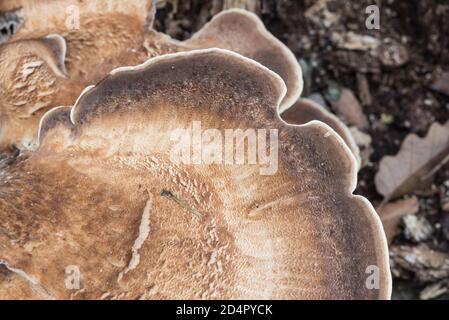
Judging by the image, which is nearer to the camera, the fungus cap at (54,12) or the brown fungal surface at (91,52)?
the brown fungal surface at (91,52)

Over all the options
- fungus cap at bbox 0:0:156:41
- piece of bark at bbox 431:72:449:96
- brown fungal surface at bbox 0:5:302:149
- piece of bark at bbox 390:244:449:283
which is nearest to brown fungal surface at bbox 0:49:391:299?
brown fungal surface at bbox 0:5:302:149

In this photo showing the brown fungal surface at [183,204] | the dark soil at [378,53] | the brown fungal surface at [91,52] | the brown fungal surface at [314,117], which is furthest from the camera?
the dark soil at [378,53]

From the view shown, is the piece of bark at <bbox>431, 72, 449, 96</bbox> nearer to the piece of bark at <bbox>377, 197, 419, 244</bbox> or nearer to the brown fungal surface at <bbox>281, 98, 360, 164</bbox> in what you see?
the piece of bark at <bbox>377, 197, 419, 244</bbox>

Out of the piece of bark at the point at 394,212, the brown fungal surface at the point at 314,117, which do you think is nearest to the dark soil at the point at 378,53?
the piece of bark at the point at 394,212

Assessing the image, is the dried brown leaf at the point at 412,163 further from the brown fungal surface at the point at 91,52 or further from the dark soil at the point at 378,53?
the brown fungal surface at the point at 91,52

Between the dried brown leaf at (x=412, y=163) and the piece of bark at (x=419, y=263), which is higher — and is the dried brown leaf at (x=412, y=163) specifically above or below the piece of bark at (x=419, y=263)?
above

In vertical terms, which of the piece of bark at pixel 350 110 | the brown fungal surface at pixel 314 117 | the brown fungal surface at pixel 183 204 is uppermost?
the brown fungal surface at pixel 183 204

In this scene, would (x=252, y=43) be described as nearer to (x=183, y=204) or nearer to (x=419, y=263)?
(x=183, y=204)
